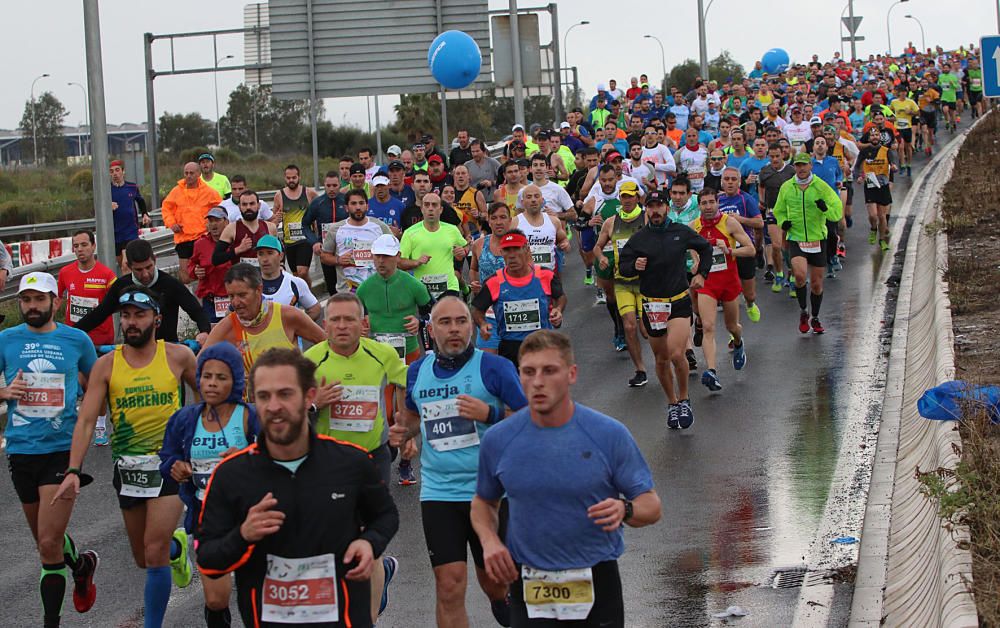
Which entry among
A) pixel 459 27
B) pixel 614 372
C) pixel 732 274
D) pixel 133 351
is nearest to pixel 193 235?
pixel 614 372

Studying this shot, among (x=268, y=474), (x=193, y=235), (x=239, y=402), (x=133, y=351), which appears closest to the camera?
(x=268, y=474)

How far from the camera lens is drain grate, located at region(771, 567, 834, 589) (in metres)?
8.15

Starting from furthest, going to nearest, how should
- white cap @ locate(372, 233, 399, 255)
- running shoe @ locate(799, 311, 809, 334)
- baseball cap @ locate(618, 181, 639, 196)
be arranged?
running shoe @ locate(799, 311, 809, 334), baseball cap @ locate(618, 181, 639, 196), white cap @ locate(372, 233, 399, 255)

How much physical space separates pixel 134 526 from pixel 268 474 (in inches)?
132

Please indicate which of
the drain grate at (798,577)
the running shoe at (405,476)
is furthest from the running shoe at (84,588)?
the drain grate at (798,577)

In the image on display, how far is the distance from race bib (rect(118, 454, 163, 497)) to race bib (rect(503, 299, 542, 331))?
3.80 metres

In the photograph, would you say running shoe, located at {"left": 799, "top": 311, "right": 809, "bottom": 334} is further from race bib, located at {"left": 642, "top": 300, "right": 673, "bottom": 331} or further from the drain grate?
the drain grate

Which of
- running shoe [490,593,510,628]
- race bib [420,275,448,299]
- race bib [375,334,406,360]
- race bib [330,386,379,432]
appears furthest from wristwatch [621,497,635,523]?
race bib [420,275,448,299]

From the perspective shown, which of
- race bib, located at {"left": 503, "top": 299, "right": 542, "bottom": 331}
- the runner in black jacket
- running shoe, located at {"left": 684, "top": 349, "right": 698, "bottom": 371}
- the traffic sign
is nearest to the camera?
the runner in black jacket

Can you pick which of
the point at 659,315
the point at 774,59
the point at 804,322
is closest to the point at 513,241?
the point at 659,315

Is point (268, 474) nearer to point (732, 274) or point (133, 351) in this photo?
point (133, 351)

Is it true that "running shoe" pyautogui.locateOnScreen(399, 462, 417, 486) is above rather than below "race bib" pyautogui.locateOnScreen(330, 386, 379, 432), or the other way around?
below

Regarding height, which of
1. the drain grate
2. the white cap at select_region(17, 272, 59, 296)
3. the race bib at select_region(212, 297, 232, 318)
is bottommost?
the drain grate

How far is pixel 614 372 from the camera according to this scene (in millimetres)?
15578
